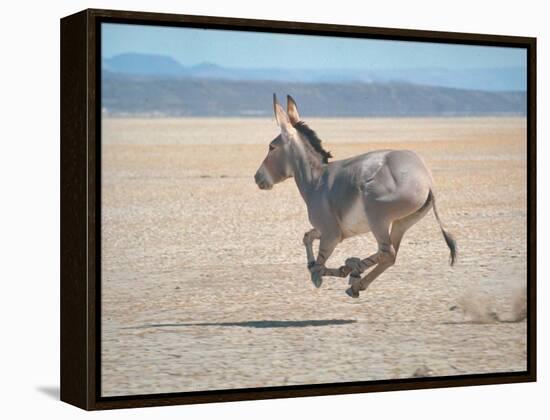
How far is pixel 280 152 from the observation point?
1155 cm

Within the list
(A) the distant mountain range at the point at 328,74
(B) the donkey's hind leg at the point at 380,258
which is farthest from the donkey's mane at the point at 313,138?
(B) the donkey's hind leg at the point at 380,258

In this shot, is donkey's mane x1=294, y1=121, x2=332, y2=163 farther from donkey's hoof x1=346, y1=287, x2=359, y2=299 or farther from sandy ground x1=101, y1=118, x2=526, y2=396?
donkey's hoof x1=346, y1=287, x2=359, y2=299

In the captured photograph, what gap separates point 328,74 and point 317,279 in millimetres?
1391

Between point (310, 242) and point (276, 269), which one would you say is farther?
point (310, 242)

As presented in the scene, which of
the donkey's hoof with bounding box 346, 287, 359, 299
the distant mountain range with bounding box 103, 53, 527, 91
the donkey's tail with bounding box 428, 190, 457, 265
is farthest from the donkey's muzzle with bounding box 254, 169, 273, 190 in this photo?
the donkey's tail with bounding box 428, 190, 457, 265

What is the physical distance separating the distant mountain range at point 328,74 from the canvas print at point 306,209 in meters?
0.01

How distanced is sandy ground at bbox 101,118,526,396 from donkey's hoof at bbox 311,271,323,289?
0.05 metres

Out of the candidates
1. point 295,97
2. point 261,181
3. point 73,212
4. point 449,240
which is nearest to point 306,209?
point 261,181

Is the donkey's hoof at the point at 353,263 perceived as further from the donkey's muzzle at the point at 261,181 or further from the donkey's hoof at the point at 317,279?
the donkey's muzzle at the point at 261,181

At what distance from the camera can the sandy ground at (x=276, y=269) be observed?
1088 cm

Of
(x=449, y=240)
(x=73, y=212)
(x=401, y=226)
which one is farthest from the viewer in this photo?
(x=449, y=240)

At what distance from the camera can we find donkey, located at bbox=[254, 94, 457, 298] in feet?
38.0

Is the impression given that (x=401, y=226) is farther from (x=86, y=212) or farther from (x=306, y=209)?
(x=86, y=212)

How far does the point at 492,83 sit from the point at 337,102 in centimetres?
128
